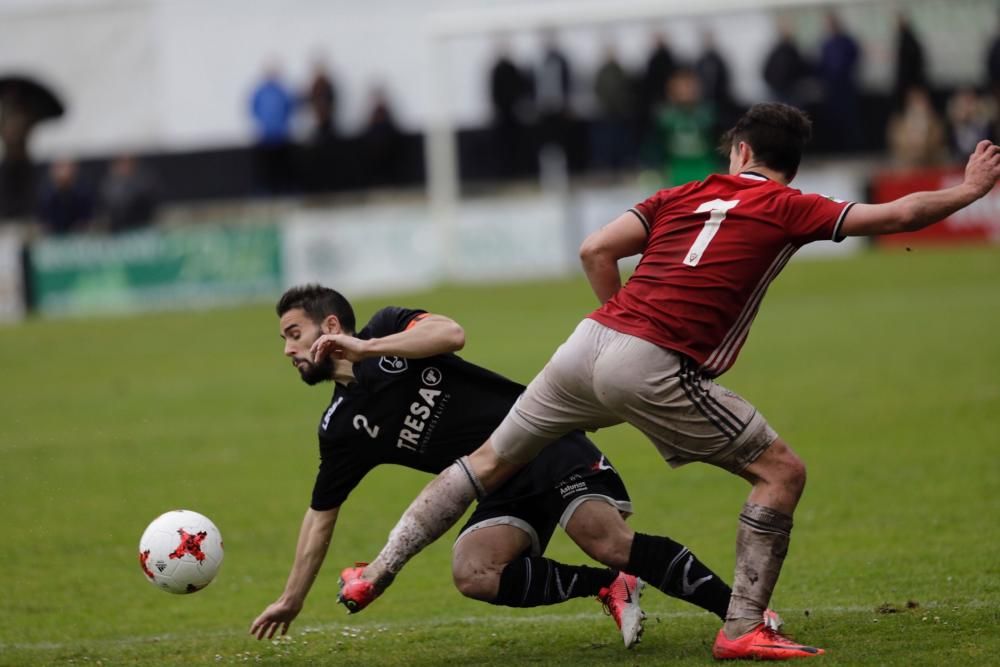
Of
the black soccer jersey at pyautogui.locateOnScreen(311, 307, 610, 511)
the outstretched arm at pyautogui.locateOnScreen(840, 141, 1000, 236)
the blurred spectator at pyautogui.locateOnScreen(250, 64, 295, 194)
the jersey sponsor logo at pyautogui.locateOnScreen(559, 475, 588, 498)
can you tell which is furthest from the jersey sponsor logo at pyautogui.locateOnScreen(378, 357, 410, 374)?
the blurred spectator at pyautogui.locateOnScreen(250, 64, 295, 194)

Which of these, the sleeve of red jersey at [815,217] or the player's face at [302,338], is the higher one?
the sleeve of red jersey at [815,217]

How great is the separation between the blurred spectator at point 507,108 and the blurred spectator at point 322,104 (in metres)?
2.98

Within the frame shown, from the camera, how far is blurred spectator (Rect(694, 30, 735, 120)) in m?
25.3

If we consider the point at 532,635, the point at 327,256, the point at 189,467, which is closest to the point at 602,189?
the point at 327,256

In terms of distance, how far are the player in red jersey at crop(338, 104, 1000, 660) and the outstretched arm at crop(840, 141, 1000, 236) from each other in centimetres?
10

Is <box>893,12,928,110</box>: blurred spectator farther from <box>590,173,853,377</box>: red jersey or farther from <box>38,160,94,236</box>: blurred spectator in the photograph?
<box>590,173,853,377</box>: red jersey

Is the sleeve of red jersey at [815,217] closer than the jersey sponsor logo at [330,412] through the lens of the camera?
Yes

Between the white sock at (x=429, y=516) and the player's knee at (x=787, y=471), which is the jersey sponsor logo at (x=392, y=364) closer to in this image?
the white sock at (x=429, y=516)

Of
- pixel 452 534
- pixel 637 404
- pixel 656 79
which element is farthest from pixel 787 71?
pixel 637 404

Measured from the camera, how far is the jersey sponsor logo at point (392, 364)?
6.61 meters

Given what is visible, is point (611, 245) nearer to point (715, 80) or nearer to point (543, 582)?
point (543, 582)

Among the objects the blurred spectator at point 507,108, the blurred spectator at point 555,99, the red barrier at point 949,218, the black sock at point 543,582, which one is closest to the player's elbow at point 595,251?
the black sock at point 543,582

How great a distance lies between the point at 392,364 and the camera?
261 inches

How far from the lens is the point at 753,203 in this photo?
19.6 feet
